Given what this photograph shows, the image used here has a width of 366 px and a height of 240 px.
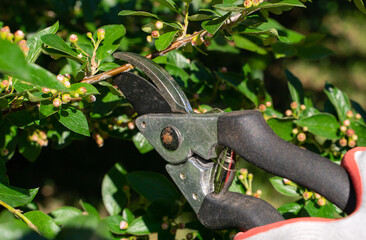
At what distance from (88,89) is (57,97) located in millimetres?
81

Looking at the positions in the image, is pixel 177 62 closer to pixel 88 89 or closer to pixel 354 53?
pixel 88 89

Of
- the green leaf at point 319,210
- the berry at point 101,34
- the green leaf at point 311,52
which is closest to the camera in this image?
the berry at point 101,34

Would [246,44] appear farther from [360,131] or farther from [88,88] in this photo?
[88,88]

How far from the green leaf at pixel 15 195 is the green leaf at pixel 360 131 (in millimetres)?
1091

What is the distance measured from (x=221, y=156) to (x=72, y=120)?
1.32 feet

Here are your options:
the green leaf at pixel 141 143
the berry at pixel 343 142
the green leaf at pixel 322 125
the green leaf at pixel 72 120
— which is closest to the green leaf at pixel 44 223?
the green leaf at pixel 72 120

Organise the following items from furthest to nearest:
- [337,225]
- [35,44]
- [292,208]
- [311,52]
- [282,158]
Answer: [311,52] < [292,208] < [35,44] < [282,158] < [337,225]

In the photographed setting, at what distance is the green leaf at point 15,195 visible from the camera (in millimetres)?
1061

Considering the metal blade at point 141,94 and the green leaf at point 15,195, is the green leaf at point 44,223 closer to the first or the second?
the green leaf at point 15,195

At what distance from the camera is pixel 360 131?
1.51 m

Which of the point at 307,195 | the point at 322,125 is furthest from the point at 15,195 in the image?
the point at 322,125

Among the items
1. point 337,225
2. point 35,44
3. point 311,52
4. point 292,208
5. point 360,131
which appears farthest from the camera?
point 311,52

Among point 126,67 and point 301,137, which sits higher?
point 126,67

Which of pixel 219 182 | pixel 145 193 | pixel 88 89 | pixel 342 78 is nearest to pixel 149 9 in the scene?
pixel 145 193
